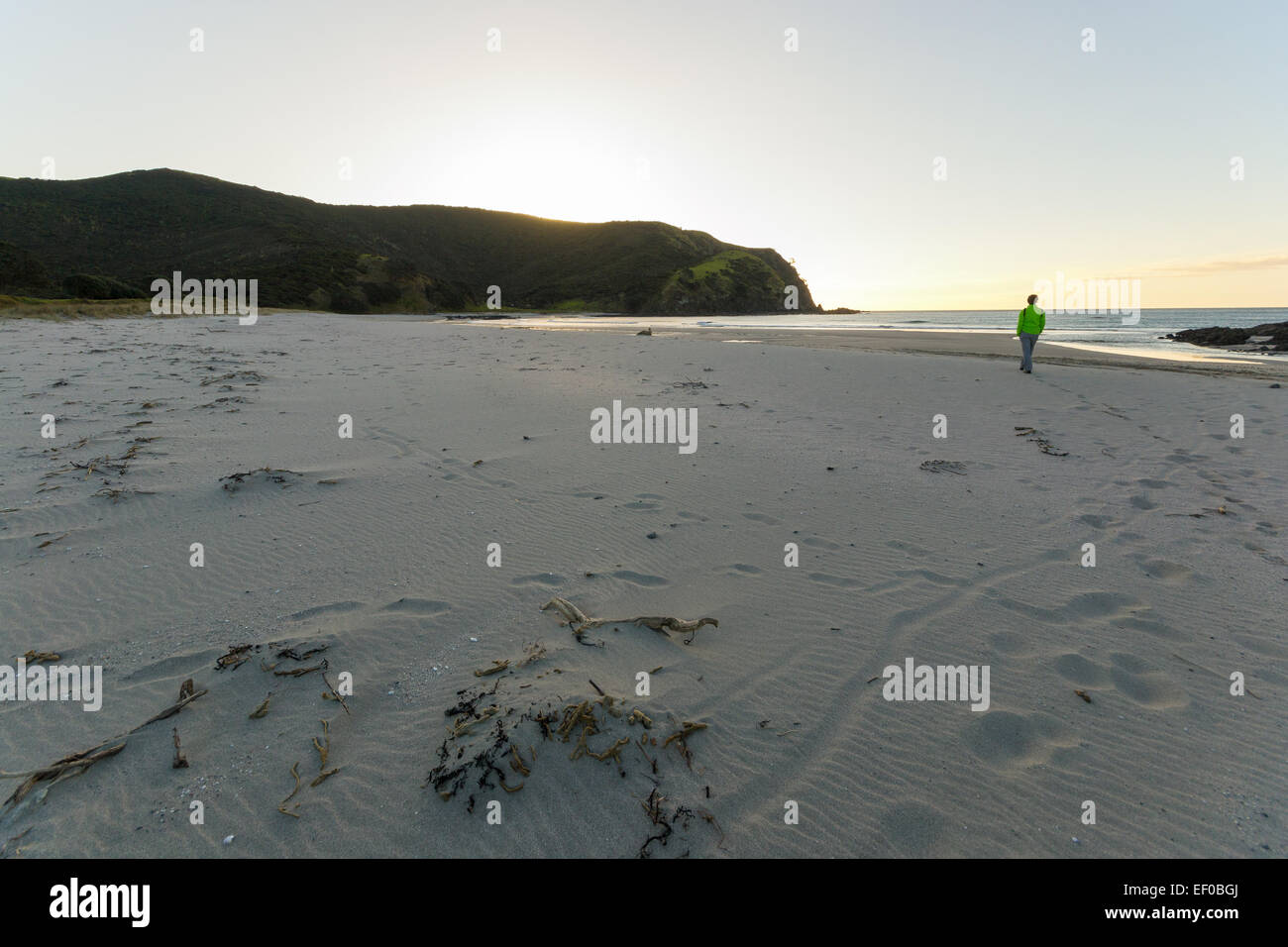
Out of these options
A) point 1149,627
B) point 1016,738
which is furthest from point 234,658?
point 1149,627

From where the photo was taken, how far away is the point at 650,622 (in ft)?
11.8

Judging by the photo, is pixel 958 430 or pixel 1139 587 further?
pixel 958 430

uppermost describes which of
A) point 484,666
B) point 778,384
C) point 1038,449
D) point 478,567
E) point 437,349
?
point 437,349

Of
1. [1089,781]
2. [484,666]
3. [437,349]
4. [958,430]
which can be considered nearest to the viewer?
[1089,781]

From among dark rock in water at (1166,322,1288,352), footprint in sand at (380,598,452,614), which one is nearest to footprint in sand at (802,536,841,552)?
footprint in sand at (380,598,452,614)

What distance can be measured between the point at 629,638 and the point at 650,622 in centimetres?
18

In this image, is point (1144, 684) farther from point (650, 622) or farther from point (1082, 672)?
point (650, 622)
